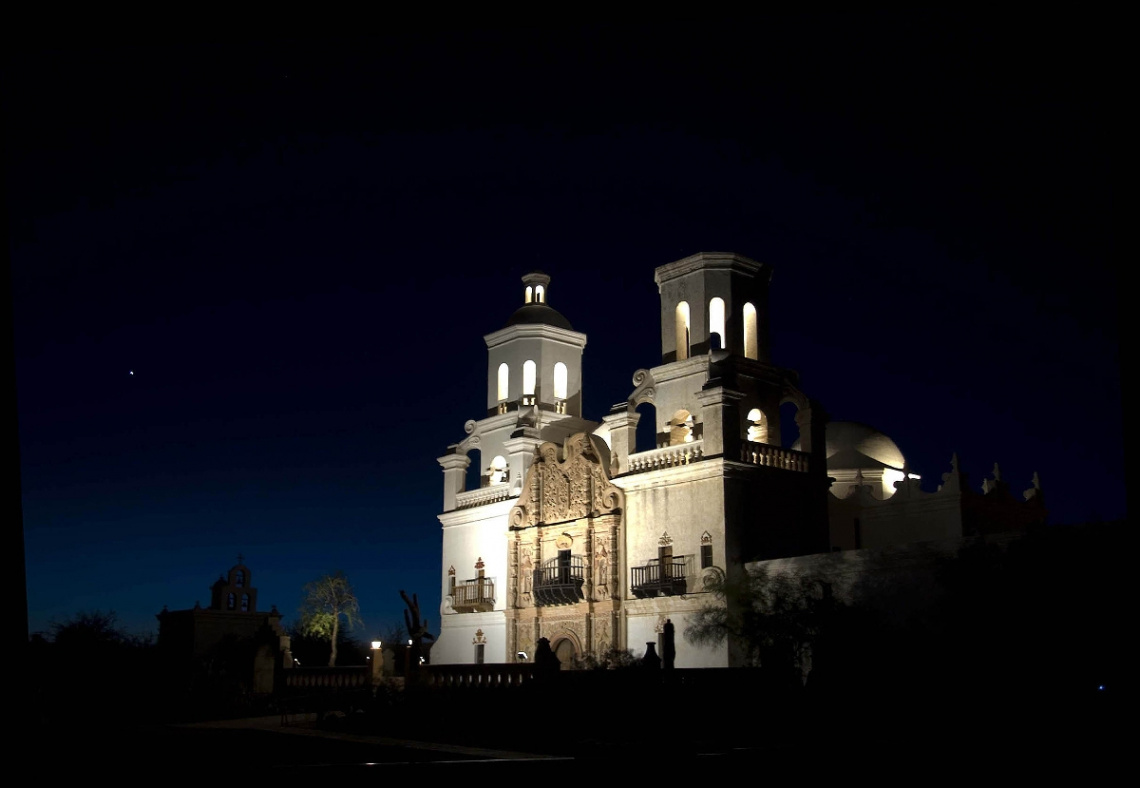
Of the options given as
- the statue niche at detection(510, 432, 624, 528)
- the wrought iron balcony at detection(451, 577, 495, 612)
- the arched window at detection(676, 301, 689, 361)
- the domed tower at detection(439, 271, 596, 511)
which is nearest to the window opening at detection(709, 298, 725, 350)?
the arched window at detection(676, 301, 689, 361)

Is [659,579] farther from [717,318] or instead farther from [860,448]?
[860,448]

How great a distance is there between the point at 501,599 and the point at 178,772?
2831 centimetres

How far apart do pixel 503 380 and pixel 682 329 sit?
26.4 feet

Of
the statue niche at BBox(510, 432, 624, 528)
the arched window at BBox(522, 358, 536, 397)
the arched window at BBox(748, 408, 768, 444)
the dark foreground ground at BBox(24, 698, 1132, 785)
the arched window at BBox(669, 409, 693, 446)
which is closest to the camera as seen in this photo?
the dark foreground ground at BBox(24, 698, 1132, 785)

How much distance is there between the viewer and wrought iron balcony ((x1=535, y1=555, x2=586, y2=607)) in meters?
31.8

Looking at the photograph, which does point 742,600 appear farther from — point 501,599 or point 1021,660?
point 501,599

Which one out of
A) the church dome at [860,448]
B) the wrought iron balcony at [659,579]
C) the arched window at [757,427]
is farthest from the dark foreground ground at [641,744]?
the church dome at [860,448]

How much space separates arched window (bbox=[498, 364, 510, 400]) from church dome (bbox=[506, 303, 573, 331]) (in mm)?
1535

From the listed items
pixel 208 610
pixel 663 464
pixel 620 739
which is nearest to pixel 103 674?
pixel 208 610

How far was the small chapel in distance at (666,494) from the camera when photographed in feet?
Answer: 95.6

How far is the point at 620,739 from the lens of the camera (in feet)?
60.2

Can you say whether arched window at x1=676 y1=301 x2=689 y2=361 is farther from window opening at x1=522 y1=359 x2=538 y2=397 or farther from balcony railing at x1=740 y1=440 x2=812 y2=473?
window opening at x1=522 y1=359 x2=538 y2=397

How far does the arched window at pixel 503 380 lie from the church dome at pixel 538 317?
1535 mm

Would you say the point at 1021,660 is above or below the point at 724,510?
below
